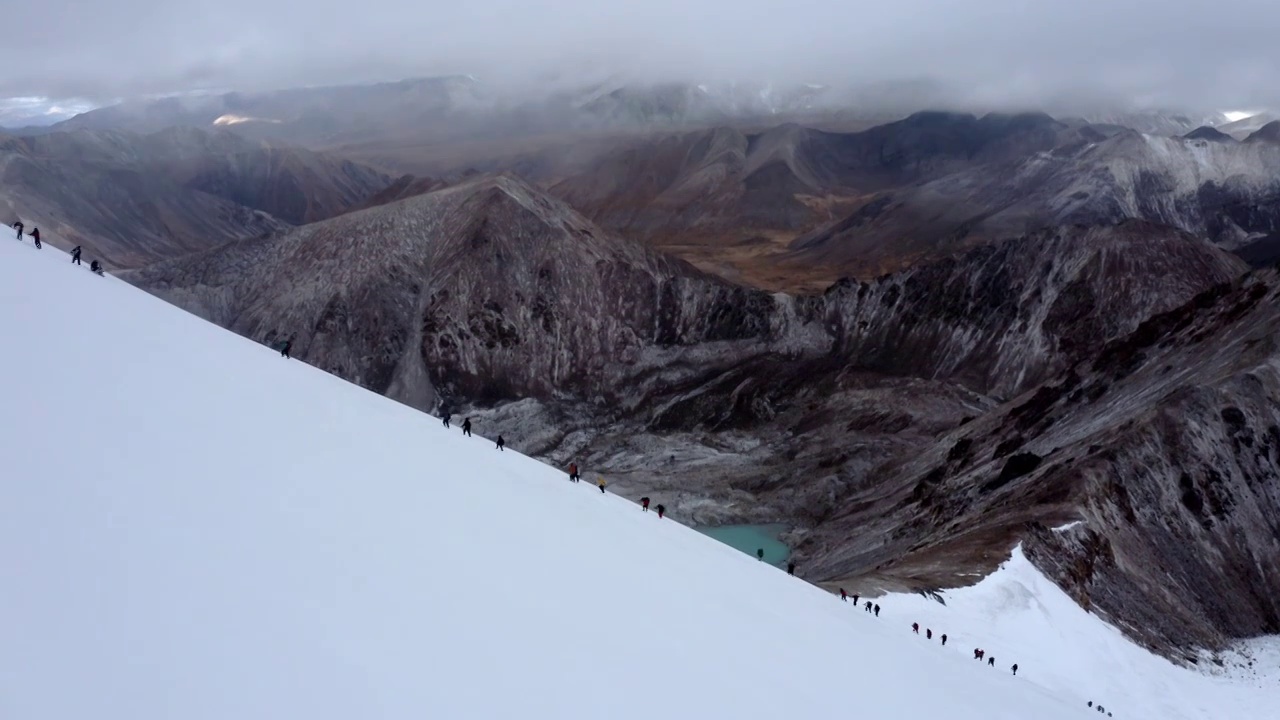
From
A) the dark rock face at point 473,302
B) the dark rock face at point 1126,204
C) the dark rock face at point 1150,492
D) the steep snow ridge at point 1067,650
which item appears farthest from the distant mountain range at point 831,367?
the dark rock face at point 1126,204

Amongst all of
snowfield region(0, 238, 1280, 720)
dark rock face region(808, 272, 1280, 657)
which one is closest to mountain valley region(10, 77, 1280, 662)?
dark rock face region(808, 272, 1280, 657)

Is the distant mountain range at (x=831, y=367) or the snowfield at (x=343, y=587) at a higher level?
the snowfield at (x=343, y=587)

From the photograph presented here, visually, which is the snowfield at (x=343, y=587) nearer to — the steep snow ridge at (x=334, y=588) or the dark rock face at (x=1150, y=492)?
the steep snow ridge at (x=334, y=588)

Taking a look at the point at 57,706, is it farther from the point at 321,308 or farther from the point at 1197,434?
the point at 321,308

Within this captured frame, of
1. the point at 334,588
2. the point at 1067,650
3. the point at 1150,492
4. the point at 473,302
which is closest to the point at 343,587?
the point at 334,588

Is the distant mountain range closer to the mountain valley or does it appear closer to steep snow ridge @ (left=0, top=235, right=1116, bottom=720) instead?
the mountain valley

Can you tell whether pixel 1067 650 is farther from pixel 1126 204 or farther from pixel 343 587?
pixel 1126 204
